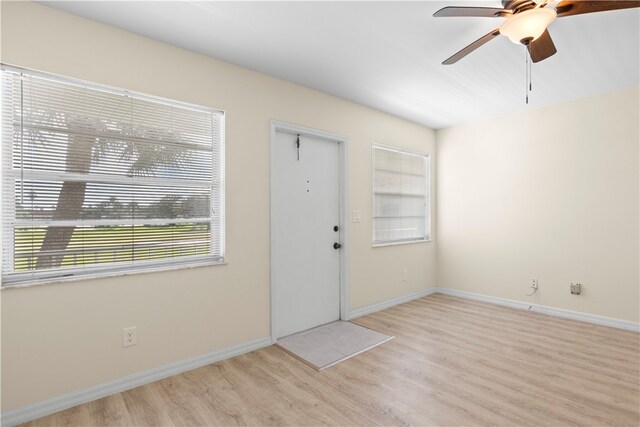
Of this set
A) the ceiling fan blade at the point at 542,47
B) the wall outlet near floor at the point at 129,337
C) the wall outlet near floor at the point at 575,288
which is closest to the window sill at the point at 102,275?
the wall outlet near floor at the point at 129,337

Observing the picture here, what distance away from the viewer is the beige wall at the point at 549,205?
3.50 metres

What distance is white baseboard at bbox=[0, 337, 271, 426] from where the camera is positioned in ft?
6.46

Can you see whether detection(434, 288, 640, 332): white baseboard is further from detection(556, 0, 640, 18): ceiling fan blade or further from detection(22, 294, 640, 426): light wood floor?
detection(556, 0, 640, 18): ceiling fan blade

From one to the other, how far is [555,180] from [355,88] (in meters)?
2.69

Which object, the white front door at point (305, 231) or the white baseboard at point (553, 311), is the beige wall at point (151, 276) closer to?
the white front door at point (305, 231)

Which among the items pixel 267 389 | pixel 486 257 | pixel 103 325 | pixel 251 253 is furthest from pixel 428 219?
pixel 103 325

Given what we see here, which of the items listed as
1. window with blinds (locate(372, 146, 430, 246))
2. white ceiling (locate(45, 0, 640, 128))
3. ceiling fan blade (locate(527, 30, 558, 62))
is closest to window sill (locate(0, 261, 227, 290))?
white ceiling (locate(45, 0, 640, 128))

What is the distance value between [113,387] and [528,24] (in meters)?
3.50

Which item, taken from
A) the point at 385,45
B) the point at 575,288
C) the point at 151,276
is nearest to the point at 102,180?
the point at 151,276

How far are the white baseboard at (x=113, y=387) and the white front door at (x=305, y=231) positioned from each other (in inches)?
23.4

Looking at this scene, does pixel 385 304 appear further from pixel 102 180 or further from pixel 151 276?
pixel 102 180

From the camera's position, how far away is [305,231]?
3482mm

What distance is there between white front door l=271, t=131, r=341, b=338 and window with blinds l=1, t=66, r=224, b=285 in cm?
65

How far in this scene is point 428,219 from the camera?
5.03 metres
